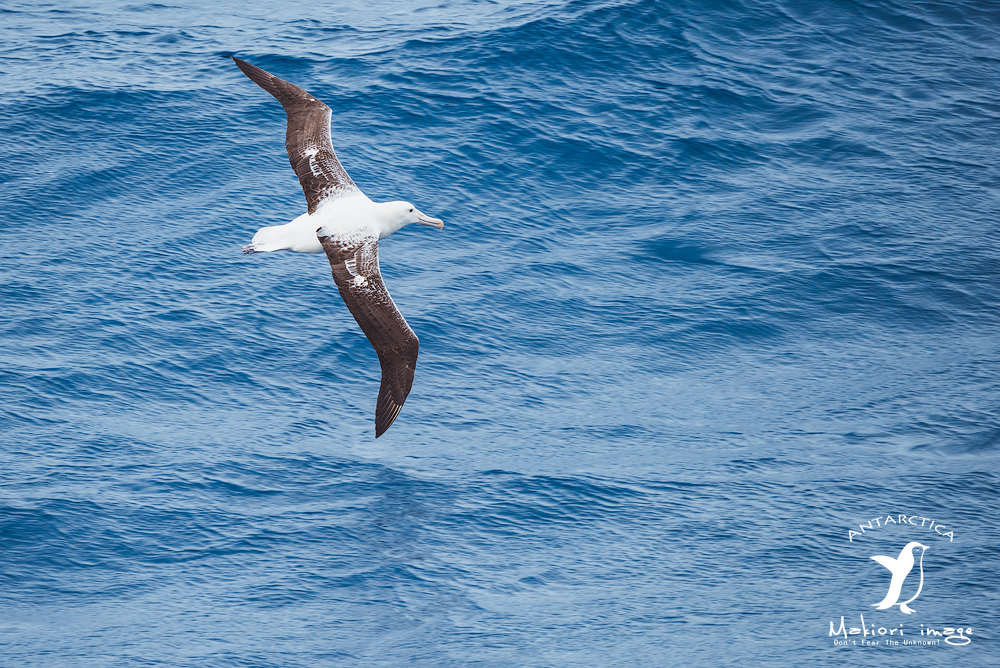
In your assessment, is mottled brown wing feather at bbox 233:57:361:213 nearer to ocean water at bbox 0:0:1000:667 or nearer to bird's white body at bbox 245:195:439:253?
bird's white body at bbox 245:195:439:253

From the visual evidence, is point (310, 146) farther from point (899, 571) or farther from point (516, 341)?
point (899, 571)

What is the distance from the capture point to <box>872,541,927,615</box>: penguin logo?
74.5 ft

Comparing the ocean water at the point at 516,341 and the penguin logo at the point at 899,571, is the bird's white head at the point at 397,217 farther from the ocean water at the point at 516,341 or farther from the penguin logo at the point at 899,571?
the penguin logo at the point at 899,571

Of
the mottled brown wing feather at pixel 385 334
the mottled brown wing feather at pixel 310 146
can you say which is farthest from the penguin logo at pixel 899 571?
the mottled brown wing feather at pixel 310 146

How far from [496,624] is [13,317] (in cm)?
1233

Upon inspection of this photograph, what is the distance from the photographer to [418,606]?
2192cm

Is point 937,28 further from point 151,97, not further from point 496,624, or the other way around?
point 496,624

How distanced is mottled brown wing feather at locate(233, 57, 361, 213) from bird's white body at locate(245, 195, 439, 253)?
363 millimetres

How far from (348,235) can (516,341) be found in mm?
9008

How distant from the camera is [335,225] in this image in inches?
749

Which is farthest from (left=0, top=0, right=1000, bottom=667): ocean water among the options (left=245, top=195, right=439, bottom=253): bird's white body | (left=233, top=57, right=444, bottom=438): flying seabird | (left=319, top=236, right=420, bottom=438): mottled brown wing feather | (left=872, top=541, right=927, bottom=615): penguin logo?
(left=245, top=195, right=439, bottom=253): bird's white body

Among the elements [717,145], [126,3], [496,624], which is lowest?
[496,624]

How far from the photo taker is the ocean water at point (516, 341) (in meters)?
22.1

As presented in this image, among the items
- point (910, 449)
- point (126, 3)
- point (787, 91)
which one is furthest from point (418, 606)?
point (126, 3)
